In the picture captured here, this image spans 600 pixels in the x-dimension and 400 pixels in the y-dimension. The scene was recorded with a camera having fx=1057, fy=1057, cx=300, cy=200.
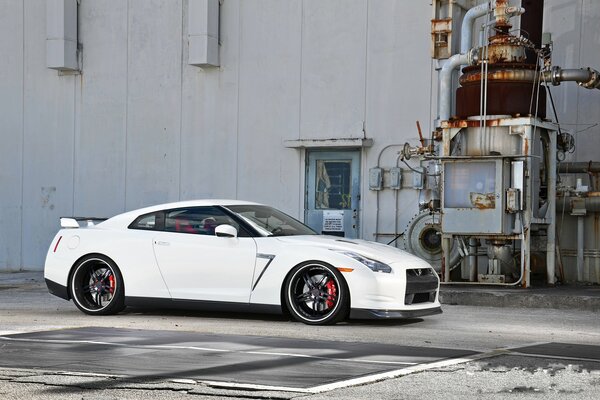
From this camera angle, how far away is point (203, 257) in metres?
11.0

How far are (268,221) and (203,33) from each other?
8525 mm

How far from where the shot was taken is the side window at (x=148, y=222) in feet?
37.9

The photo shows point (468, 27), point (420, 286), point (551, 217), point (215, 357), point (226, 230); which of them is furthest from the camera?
point (468, 27)

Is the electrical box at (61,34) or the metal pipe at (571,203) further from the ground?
the electrical box at (61,34)

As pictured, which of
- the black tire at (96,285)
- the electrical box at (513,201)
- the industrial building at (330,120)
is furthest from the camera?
the industrial building at (330,120)

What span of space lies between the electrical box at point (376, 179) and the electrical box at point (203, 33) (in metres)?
3.74

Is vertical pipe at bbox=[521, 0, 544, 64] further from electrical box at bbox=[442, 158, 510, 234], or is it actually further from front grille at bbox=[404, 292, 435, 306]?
front grille at bbox=[404, 292, 435, 306]

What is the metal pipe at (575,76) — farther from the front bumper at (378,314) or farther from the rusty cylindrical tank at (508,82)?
the front bumper at (378,314)

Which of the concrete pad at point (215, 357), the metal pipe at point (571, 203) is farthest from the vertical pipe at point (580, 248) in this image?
the concrete pad at point (215, 357)

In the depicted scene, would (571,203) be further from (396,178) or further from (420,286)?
(420,286)

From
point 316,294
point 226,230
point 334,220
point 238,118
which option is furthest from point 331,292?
point 238,118

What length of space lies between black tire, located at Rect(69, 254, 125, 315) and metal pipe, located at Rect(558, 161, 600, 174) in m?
7.61

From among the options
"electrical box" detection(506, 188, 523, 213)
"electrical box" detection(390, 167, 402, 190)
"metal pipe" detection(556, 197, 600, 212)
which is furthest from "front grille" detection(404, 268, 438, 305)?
"electrical box" detection(390, 167, 402, 190)

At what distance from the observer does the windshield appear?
1114 cm
